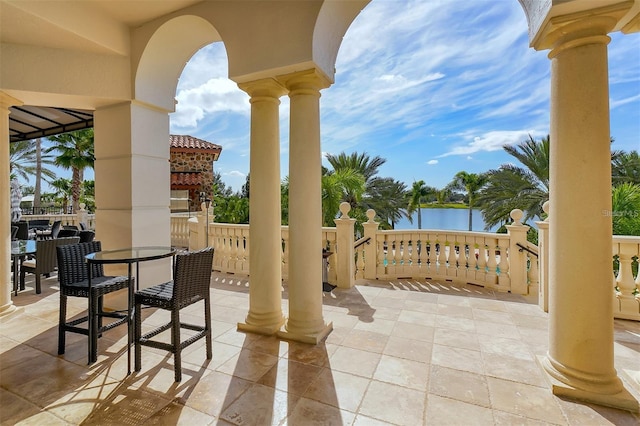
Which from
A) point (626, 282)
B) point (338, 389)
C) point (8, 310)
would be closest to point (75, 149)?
point (8, 310)

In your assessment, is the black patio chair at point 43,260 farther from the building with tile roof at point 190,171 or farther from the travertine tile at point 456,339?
the building with tile roof at point 190,171

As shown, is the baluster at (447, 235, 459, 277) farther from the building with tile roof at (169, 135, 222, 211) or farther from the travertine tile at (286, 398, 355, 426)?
the building with tile roof at (169, 135, 222, 211)

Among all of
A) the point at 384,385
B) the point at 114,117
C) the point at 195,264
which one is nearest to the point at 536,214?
the point at 384,385

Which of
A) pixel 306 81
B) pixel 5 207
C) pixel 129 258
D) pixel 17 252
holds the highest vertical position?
pixel 306 81

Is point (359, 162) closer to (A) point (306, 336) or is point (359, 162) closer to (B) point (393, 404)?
(A) point (306, 336)

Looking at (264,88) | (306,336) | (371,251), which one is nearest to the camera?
(306,336)

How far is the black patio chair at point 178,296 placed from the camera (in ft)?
7.31

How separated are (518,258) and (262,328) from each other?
160 inches

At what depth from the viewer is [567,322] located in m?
2.04

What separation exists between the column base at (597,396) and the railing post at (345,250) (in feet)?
9.69

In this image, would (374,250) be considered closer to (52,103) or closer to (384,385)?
(384,385)

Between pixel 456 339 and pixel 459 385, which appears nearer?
pixel 459 385

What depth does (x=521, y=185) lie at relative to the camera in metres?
9.95

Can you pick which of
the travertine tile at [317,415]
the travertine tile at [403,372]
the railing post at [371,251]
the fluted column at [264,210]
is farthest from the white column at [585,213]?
the railing post at [371,251]
